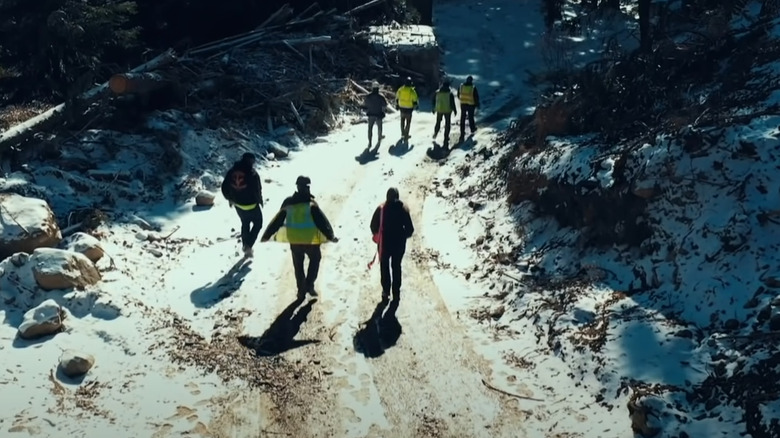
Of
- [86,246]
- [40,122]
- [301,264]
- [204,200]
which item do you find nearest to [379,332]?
[301,264]

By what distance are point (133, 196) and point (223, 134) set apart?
395 cm

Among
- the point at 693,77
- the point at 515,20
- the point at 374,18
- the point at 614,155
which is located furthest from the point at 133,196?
the point at 515,20

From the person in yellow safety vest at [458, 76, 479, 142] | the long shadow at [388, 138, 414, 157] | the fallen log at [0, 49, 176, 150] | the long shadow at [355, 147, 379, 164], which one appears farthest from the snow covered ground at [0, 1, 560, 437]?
the person in yellow safety vest at [458, 76, 479, 142]

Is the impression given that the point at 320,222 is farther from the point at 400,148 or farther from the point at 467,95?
the point at 467,95

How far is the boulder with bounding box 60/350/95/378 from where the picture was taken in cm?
884

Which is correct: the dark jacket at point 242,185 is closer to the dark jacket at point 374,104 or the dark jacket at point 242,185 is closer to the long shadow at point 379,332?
the long shadow at point 379,332

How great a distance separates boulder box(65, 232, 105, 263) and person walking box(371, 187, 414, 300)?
4319 mm

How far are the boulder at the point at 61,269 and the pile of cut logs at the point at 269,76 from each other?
439cm

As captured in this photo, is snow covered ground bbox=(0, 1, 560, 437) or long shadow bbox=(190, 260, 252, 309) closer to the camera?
snow covered ground bbox=(0, 1, 560, 437)

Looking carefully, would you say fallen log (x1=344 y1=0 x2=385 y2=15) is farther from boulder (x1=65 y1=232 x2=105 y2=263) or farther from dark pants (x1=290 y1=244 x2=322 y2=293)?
dark pants (x1=290 y1=244 x2=322 y2=293)

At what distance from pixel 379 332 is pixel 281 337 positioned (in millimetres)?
1270

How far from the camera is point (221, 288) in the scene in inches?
453

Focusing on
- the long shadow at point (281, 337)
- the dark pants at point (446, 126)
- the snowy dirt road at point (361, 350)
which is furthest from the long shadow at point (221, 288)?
the dark pants at point (446, 126)

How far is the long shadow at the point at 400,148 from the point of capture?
19.0 meters
